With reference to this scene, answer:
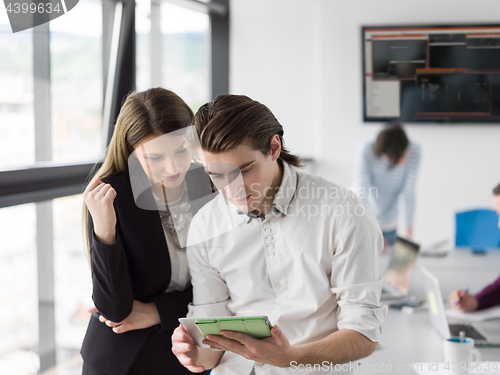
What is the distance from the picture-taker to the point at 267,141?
104cm

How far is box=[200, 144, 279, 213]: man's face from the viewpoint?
3.26ft

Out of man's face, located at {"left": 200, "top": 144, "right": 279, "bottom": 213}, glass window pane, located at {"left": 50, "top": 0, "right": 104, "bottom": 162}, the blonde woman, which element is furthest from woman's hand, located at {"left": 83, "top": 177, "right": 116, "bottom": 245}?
glass window pane, located at {"left": 50, "top": 0, "right": 104, "bottom": 162}

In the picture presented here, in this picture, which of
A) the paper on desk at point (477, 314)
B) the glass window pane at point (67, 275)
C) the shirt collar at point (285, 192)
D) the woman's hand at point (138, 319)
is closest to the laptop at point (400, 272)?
the paper on desk at point (477, 314)

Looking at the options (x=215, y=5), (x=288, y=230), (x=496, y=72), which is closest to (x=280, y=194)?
(x=288, y=230)

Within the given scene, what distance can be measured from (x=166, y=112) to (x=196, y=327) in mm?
475

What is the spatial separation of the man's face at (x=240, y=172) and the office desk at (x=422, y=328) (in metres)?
0.65

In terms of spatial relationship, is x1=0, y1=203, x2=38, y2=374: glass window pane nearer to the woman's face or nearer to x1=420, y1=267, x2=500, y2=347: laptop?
the woman's face

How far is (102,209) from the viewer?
3.42ft

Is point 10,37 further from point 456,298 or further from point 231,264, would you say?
point 456,298

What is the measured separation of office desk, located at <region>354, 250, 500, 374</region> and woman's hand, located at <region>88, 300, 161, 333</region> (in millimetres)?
600

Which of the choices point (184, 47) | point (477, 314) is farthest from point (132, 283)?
point (184, 47)

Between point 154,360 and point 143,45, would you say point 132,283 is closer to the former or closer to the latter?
point 154,360

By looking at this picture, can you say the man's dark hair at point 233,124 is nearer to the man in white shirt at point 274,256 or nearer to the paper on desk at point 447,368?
the man in white shirt at point 274,256

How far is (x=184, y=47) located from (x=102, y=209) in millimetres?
2294
